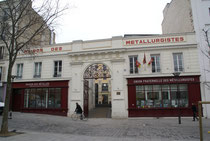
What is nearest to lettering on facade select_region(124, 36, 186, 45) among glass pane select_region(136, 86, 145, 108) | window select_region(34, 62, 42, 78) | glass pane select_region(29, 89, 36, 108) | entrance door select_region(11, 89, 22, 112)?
glass pane select_region(136, 86, 145, 108)

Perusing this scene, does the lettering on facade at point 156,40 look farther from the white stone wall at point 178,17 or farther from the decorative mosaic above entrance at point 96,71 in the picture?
the decorative mosaic above entrance at point 96,71

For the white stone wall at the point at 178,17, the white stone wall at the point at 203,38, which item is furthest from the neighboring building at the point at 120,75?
the white stone wall at the point at 178,17

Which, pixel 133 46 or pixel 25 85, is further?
pixel 25 85

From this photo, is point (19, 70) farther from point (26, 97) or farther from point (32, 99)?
point (32, 99)

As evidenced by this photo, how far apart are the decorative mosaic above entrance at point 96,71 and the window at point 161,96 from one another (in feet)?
11.7

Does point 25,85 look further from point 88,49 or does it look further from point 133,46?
point 133,46

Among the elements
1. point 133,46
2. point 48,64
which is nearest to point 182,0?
point 133,46

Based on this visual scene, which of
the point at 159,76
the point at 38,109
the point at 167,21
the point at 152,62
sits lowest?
the point at 38,109

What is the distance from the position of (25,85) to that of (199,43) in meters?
18.2

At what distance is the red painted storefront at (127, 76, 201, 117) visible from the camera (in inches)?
577

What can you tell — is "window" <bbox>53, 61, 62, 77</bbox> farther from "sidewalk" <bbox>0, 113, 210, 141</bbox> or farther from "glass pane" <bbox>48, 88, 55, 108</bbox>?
Answer: "sidewalk" <bbox>0, 113, 210, 141</bbox>

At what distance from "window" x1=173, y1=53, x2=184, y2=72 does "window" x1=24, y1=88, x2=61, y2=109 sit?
11949 millimetres

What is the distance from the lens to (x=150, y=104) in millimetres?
15367

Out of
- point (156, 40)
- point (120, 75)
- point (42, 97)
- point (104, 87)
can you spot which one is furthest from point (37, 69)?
point (104, 87)
